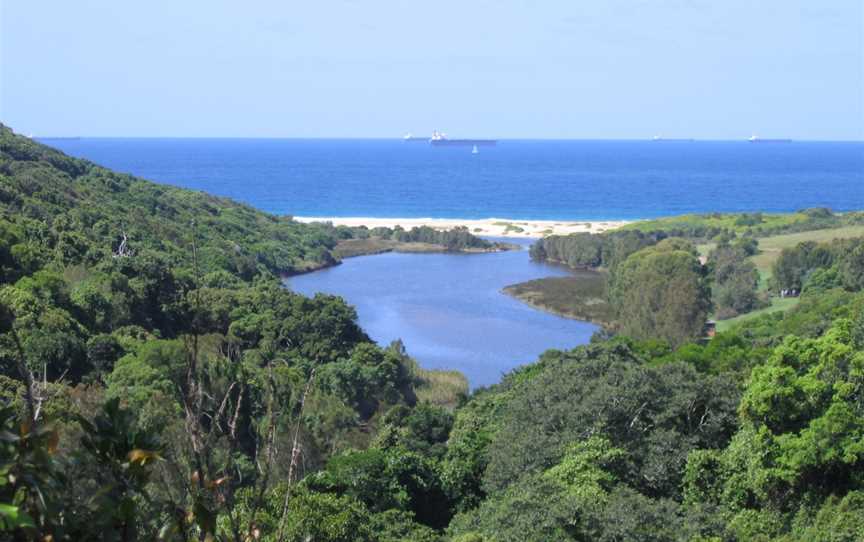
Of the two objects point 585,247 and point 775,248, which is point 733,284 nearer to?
point 775,248

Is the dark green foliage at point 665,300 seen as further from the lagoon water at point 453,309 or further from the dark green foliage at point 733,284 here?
the dark green foliage at point 733,284

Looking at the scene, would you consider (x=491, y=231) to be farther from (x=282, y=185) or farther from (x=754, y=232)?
(x=282, y=185)

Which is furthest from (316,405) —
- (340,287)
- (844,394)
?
(340,287)

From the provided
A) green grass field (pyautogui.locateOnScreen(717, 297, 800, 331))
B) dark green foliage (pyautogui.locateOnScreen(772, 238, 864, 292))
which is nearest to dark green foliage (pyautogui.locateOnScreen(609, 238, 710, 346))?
green grass field (pyautogui.locateOnScreen(717, 297, 800, 331))

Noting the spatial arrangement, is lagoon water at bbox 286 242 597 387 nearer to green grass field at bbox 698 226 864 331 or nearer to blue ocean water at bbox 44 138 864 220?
green grass field at bbox 698 226 864 331

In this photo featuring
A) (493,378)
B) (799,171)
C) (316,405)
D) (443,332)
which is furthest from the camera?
(799,171)
